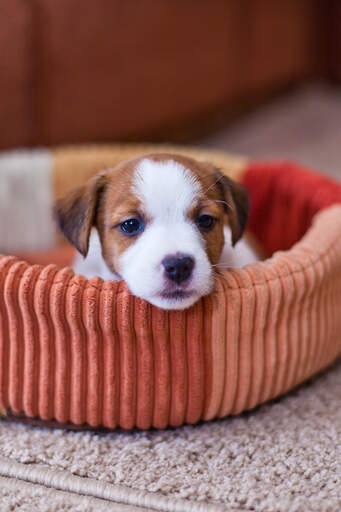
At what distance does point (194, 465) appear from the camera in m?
1.56

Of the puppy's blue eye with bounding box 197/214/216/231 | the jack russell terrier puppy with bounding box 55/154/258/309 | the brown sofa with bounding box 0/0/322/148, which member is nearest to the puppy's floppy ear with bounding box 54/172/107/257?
the jack russell terrier puppy with bounding box 55/154/258/309

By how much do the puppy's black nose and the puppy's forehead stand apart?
18cm

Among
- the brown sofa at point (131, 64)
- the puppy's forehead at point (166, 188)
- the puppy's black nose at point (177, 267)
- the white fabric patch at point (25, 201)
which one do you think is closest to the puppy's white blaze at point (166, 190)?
the puppy's forehead at point (166, 188)

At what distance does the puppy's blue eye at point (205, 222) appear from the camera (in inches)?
66.0

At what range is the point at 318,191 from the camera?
7.77 ft

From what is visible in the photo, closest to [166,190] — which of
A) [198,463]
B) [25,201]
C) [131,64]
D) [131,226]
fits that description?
[131,226]

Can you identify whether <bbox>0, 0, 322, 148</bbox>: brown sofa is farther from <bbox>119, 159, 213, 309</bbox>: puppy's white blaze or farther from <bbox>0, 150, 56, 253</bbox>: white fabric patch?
<bbox>119, 159, 213, 309</bbox>: puppy's white blaze

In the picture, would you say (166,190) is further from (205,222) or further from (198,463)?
(198,463)

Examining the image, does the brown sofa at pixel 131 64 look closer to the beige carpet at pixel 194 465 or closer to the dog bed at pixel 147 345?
the dog bed at pixel 147 345

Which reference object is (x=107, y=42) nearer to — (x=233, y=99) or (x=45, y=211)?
(x=45, y=211)

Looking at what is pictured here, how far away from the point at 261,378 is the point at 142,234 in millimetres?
521

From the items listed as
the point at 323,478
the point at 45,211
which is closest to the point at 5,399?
the point at 323,478

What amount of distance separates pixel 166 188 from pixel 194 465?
72cm

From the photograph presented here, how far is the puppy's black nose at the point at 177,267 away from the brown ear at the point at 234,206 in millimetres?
387
